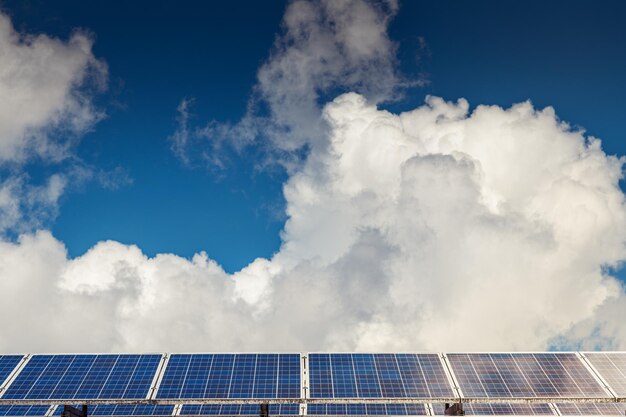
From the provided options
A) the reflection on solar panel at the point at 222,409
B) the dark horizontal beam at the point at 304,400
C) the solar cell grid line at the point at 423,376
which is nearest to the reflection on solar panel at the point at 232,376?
the dark horizontal beam at the point at 304,400

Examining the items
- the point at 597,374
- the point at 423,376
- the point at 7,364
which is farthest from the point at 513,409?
the point at 7,364

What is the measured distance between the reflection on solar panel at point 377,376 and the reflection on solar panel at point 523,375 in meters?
1.33

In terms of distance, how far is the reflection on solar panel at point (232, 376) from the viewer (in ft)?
97.2

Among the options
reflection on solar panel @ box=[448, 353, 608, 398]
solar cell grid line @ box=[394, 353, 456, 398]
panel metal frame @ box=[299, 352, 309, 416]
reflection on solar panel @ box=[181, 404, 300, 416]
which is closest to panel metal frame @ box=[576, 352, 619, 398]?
reflection on solar panel @ box=[448, 353, 608, 398]

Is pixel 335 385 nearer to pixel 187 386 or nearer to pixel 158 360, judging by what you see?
pixel 187 386

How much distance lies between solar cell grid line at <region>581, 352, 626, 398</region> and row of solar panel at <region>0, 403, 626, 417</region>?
24.8 ft

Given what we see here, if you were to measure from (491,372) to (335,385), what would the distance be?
842 centimetres

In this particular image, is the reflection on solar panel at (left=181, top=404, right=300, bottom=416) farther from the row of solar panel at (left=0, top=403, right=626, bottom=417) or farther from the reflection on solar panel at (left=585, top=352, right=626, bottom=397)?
the reflection on solar panel at (left=585, top=352, right=626, bottom=397)

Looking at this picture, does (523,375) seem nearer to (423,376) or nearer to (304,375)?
(423,376)

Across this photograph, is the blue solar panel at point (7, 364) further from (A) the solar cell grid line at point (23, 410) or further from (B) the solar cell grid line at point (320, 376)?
(B) the solar cell grid line at point (320, 376)

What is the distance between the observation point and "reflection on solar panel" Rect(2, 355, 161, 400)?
29750 mm

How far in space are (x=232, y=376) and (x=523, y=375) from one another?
15463 mm

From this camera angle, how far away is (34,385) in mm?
30500

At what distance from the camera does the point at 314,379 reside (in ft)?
99.8
